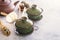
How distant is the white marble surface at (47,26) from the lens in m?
1.14

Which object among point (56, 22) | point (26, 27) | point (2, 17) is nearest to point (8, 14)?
point (2, 17)

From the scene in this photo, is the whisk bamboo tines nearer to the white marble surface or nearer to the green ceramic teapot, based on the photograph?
the white marble surface

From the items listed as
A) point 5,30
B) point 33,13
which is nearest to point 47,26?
point 33,13

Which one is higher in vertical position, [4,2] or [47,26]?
[4,2]

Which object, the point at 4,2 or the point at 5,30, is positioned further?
the point at 4,2

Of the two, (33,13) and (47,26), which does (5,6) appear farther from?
(47,26)

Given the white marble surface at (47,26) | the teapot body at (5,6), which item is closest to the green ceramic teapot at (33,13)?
the white marble surface at (47,26)

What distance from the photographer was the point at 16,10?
143cm

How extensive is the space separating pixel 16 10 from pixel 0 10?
0.52 feet

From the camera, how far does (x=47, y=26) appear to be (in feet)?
4.14

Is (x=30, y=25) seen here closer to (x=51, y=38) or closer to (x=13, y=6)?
(x=51, y=38)

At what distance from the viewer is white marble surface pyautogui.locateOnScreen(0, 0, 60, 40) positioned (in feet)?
3.73

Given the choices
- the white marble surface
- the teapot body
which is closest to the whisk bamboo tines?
the white marble surface

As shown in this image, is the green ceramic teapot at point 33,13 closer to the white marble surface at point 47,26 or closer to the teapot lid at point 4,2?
the white marble surface at point 47,26
